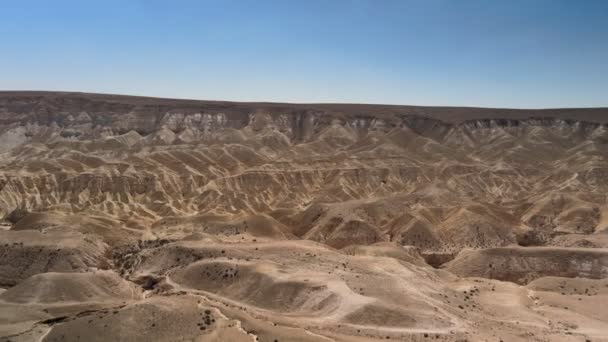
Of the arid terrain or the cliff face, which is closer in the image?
the arid terrain

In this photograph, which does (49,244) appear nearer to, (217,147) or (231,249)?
(231,249)

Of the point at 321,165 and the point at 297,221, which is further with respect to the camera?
the point at 321,165

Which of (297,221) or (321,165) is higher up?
A: (321,165)

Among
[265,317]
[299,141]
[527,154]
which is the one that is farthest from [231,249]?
[527,154]

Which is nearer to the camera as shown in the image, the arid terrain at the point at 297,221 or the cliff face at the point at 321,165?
the arid terrain at the point at 297,221
